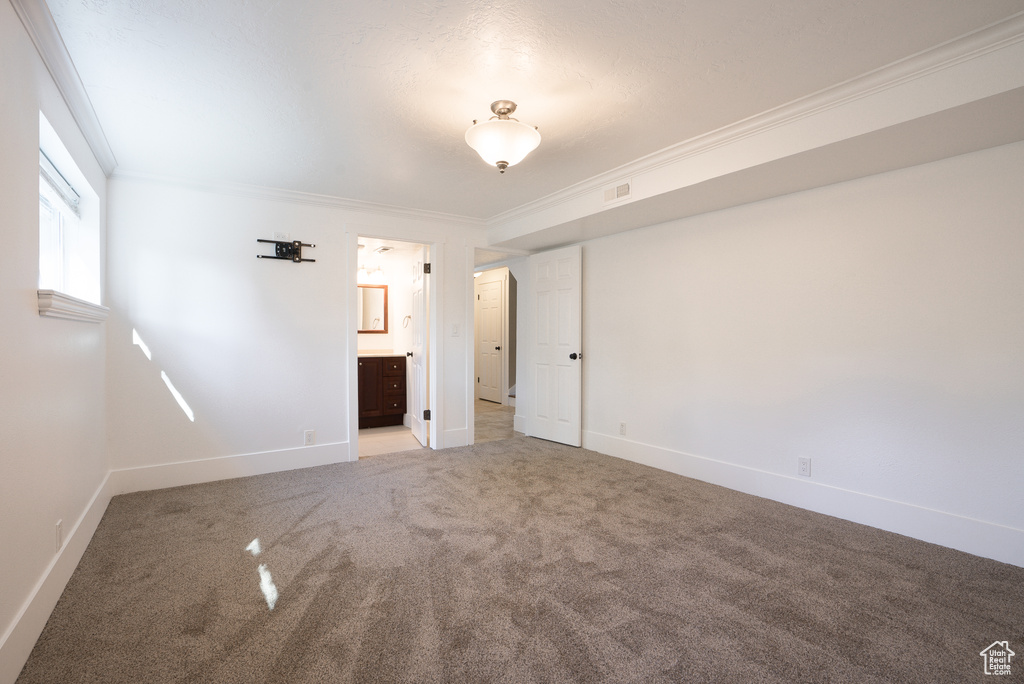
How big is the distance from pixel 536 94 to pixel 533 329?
307cm

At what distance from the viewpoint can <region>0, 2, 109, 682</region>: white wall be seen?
60.4 inches

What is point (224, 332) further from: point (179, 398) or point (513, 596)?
point (513, 596)

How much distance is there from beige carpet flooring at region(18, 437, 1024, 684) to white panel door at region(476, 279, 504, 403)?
4.66 m

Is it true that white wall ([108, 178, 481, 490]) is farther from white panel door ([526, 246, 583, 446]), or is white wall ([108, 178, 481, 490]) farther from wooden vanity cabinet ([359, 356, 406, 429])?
white panel door ([526, 246, 583, 446])

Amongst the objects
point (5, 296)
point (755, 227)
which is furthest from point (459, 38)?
point (755, 227)

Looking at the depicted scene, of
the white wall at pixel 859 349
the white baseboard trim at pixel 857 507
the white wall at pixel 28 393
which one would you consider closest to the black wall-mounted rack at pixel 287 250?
the white wall at pixel 28 393

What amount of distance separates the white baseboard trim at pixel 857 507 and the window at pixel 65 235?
13.3ft

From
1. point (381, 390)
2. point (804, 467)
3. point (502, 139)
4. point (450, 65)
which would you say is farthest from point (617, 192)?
point (381, 390)

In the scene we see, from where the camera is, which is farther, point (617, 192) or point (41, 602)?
point (617, 192)

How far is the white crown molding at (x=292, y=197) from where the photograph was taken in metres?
3.46

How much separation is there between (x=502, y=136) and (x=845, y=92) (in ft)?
5.59

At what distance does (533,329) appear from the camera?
519 cm

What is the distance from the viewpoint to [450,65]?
209 centimetres

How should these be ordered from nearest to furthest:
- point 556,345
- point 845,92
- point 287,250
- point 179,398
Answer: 1. point 845,92
2. point 179,398
3. point 287,250
4. point 556,345
